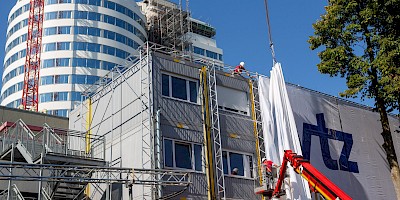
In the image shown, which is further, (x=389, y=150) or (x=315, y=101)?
(x=315, y=101)

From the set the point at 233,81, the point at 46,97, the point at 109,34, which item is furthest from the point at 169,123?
the point at 109,34

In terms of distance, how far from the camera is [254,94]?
29406 mm

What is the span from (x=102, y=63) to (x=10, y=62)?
18.2 metres

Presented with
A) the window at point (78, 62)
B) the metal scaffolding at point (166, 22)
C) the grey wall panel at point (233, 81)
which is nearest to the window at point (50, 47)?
the window at point (78, 62)

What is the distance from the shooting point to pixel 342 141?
1253 inches

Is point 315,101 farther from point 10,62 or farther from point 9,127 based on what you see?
point 10,62

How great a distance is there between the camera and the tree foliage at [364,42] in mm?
23672

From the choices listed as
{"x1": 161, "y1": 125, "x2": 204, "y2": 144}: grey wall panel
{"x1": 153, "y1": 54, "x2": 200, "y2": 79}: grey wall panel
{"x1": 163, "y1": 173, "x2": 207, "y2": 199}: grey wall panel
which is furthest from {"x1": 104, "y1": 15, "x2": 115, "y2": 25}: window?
{"x1": 163, "y1": 173, "x2": 207, "y2": 199}: grey wall panel

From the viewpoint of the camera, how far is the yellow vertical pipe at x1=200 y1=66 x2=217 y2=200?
24797 mm

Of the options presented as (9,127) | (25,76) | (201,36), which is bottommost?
(9,127)

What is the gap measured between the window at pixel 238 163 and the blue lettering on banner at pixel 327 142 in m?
3.88

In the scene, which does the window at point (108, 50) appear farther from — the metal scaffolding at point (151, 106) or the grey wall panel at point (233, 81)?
the grey wall panel at point (233, 81)

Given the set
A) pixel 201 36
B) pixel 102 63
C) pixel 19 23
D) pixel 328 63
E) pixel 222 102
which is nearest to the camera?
pixel 328 63

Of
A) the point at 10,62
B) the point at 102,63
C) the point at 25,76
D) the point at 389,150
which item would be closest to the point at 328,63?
the point at 389,150
